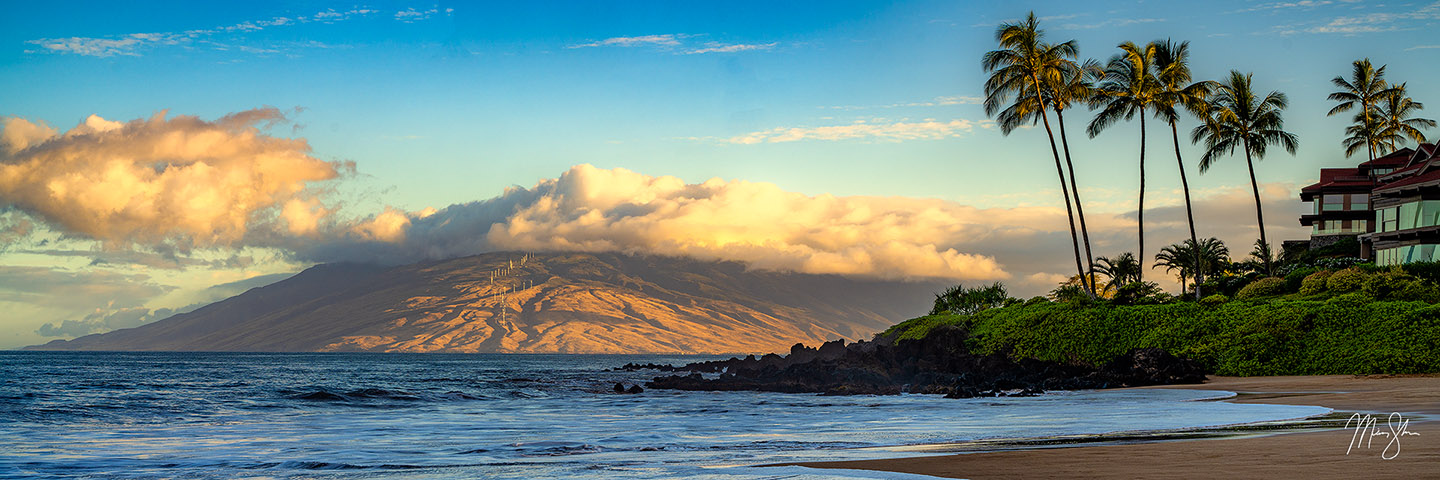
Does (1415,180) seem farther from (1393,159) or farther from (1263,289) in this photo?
(1393,159)

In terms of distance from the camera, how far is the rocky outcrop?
39.3 m

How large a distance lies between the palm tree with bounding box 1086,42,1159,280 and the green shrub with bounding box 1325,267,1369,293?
45.3ft

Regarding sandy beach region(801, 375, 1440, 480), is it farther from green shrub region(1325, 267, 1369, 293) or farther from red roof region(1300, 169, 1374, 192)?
red roof region(1300, 169, 1374, 192)

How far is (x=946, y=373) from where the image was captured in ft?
161

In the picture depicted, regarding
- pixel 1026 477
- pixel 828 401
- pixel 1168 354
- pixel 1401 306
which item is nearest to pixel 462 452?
pixel 1026 477

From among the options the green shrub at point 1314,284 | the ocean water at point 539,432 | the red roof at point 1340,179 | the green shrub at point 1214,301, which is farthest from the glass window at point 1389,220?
the ocean water at point 539,432

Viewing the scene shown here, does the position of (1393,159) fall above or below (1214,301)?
above

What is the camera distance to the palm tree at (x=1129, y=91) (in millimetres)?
56250

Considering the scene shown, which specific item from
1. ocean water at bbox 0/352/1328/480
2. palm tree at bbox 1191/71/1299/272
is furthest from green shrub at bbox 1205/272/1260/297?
ocean water at bbox 0/352/1328/480

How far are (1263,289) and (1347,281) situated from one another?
4822mm

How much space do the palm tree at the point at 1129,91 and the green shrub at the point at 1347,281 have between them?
13818 mm

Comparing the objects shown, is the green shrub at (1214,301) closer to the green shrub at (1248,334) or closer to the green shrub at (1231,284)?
the green shrub at (1248,334)

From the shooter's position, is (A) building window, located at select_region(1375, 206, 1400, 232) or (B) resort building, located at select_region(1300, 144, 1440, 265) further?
(A) building window, located at select_region(1375, 206, 1400, 232)

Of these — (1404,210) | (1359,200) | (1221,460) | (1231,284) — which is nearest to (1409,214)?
(1404,210)
